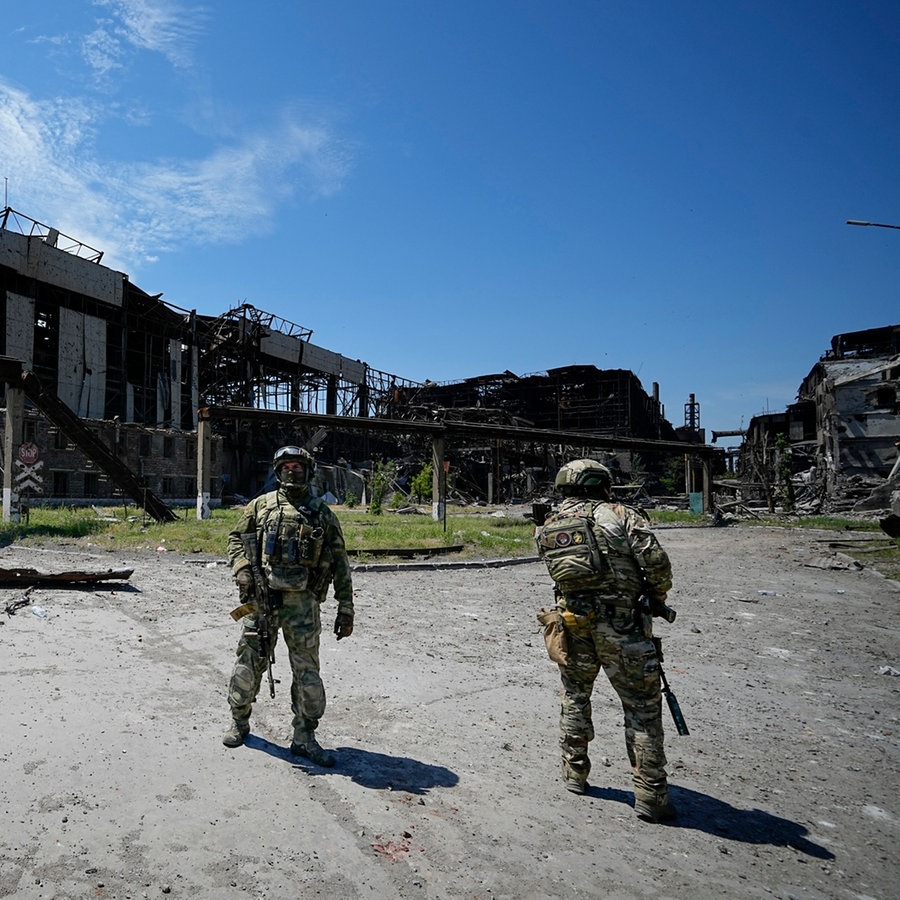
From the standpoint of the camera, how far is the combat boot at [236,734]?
4.05 m

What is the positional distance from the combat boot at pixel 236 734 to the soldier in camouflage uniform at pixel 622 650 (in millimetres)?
2107

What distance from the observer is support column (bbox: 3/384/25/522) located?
55.2ft

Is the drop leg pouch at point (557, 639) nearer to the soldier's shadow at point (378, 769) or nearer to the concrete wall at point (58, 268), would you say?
the soldier's shadow at point (378, 769)

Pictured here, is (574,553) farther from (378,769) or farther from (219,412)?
(219,412)

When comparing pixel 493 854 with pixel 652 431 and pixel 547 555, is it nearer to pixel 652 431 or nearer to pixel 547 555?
pixel 547 555

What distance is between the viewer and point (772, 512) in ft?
103

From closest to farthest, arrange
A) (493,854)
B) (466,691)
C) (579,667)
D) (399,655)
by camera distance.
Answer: (493,854) → (579,667) → (466,691) → (399,655)

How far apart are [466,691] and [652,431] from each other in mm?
53658

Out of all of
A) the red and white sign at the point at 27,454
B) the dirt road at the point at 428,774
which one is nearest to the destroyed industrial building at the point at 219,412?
the red and white sign at the point at 27,454

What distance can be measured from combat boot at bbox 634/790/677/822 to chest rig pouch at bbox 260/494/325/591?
2.33 meters

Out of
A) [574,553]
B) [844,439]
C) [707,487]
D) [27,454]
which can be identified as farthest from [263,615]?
[844,439]

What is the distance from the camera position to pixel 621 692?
136 inches

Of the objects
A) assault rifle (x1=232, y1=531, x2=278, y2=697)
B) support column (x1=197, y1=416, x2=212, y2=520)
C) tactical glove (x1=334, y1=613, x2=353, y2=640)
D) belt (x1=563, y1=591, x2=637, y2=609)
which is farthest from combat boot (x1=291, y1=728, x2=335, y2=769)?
support column (x1=197, y1=416, x2=212, y2=520)

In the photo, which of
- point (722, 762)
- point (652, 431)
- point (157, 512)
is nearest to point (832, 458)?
point (652, 431)
